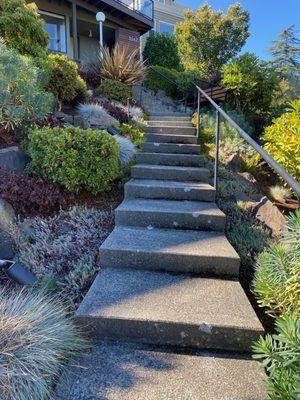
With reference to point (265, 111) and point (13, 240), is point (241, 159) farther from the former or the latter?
point (13, 240)

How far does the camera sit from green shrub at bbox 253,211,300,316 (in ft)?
5.24

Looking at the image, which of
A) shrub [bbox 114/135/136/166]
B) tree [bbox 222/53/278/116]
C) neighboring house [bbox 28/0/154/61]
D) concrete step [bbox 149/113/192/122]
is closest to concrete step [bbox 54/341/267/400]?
shrub [bbox 114/135/136/166]

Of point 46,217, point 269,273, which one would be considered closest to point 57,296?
point 46,217

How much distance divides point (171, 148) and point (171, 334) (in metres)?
3.10

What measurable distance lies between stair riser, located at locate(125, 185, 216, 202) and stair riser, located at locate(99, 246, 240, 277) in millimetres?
1068

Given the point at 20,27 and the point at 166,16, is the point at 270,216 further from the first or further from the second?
the point at 166,16

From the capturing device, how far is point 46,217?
2.99m

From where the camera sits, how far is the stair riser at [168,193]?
10.3ft

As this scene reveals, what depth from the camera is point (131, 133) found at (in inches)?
197

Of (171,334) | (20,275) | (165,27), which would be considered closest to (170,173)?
(20,275)

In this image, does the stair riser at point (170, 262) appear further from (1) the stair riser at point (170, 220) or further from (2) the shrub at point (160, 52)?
(2) the shrub at point (160, 52)

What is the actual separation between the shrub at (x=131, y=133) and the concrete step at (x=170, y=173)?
3.82ft

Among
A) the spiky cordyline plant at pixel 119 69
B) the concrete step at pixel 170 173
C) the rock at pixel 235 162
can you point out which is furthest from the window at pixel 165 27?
the concrete step at pixel 170 173

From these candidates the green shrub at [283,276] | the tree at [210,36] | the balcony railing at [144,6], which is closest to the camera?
the green shrub at [283,276]
